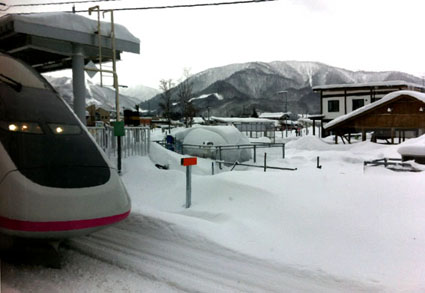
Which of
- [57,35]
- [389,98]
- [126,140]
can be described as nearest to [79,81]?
[57,35]

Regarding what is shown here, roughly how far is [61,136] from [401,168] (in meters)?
10.9

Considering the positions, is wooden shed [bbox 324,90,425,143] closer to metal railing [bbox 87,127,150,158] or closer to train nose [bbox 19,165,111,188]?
metal railing [bbox 87,127,150,158]

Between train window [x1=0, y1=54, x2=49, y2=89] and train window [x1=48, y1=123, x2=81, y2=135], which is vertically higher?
train window [x1=0, y1=54, x2=49, y2=89]

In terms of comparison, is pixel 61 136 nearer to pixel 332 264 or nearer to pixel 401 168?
pixel 332 264

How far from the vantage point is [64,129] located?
16.3 feet

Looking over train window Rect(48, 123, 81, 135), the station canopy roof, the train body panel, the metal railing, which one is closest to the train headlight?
the train body panel

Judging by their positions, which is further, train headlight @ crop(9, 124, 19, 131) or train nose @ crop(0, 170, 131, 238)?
train headlight @ crop(9, 124, 19, 131)

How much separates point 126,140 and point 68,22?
149 inches

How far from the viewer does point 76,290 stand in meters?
3.74

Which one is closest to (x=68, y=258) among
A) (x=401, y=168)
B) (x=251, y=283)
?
(x=251, y=283)

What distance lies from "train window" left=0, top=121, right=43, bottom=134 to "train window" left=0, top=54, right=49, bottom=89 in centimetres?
84

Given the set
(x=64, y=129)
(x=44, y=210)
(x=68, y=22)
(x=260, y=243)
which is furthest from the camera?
(x=68, y=22)

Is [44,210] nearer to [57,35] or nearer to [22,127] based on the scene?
[22,127]

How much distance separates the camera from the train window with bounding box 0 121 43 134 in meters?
4.34
